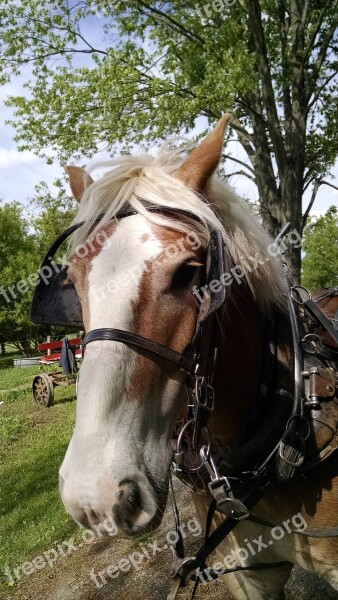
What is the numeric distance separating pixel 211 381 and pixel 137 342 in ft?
1.26

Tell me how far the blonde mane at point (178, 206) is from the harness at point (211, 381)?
0.15 feet

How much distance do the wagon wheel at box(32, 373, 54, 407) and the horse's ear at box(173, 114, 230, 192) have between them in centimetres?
942

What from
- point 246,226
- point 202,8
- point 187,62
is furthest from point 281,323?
point 202,8

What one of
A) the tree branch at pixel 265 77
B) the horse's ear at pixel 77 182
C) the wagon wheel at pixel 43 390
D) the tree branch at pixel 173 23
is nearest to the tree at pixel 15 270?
the wagon wheel at pixel 43 390

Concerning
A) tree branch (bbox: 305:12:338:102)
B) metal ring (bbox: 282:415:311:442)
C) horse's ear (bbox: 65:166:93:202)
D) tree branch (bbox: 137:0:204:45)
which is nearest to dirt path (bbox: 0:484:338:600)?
metal ring (bbox: 282:415:311:442)

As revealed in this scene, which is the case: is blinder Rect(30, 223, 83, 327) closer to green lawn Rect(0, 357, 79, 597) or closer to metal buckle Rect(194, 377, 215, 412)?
metal buckle Rect(194, 377, 215, 412)

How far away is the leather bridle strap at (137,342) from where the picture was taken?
1.37m

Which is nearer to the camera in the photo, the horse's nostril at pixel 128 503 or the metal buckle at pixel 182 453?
the horse's nostril at pixel 128 503

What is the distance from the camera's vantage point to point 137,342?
4.50 feet

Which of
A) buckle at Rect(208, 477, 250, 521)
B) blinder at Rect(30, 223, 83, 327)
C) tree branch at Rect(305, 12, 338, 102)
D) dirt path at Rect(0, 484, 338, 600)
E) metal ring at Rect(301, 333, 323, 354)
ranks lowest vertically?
dirt path at Rect(0, 484, 338, 600)

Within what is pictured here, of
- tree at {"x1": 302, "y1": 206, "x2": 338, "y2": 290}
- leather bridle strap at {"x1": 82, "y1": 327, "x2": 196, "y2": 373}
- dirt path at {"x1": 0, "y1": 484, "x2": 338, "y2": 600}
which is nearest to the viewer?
leather bridle strap at {"x1": 82, "y1": 327, "x2": 196, "y2": 373}

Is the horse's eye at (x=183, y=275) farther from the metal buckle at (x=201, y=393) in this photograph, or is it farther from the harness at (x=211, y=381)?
the metal buckle at (x=201, y=393)

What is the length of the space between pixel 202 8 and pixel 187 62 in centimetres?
138

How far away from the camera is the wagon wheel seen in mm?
10500
